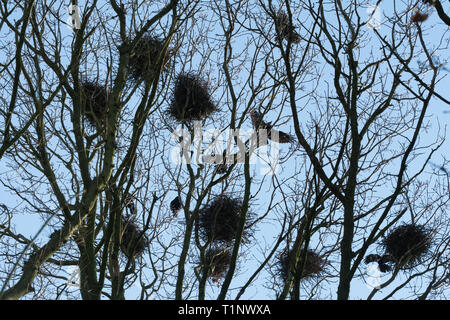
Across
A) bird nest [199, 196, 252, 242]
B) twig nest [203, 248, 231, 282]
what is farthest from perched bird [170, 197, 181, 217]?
twig nest [203, 248, 231, 282]

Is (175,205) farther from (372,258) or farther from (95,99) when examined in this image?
(372,258)

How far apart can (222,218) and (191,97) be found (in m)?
1.17

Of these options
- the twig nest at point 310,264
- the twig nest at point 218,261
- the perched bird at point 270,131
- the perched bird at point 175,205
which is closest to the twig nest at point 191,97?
the perched bird at point 270,131

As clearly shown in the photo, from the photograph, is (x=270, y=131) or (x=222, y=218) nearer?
(x=270, y=131)

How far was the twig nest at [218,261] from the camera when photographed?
693 cm

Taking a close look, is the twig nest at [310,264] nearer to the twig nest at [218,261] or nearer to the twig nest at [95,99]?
the twig nest at [218,261]

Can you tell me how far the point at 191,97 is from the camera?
6598 millimetres

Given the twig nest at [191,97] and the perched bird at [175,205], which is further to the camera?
the perched bird at [175,205]

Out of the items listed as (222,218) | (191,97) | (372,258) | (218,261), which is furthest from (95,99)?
(372,258)

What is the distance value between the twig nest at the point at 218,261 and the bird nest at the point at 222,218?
23 centimetres

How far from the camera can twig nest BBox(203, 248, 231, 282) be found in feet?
Answer: 22.7

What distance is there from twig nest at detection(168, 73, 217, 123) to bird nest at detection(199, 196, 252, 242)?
86cm
